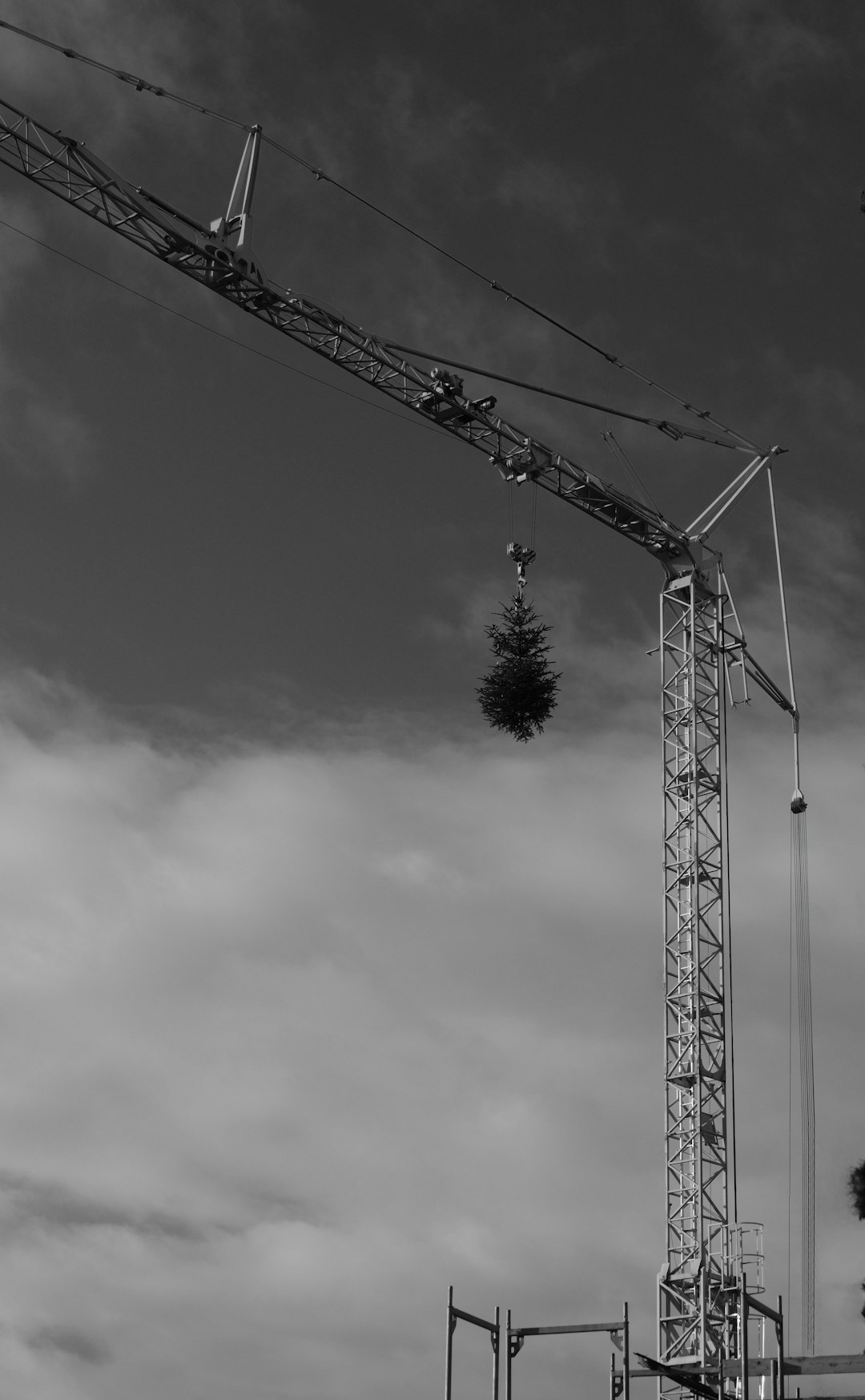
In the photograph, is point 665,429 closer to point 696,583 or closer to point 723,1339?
point 696,583

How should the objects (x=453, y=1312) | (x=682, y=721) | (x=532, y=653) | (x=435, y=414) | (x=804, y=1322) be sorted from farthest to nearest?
(x=682, y=721) → (x=435, y=414) → (x=804, y=1322) → (x=532, y=653) → (x=453, y=1312)

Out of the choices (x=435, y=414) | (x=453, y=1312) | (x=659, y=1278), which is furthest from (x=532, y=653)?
(x=659, y=1278)

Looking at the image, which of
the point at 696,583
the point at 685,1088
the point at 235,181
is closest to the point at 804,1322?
the point at 685,1088

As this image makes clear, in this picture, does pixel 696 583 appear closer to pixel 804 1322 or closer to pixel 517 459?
pixel 517 459

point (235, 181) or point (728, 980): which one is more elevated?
point (235, 181)

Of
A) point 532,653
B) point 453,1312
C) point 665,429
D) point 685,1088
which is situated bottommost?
point 453,1312

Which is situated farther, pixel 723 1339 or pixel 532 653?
pixel 723 1339

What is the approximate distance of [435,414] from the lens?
39562 mm

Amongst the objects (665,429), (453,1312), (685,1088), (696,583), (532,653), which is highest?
(665,429)

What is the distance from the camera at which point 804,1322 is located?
36.1 m

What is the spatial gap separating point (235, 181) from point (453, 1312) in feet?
→ 65.0

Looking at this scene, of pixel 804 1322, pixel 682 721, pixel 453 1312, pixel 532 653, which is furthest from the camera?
pixel 682 721

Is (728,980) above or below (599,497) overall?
below

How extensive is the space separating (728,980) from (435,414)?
12445 millimetres
